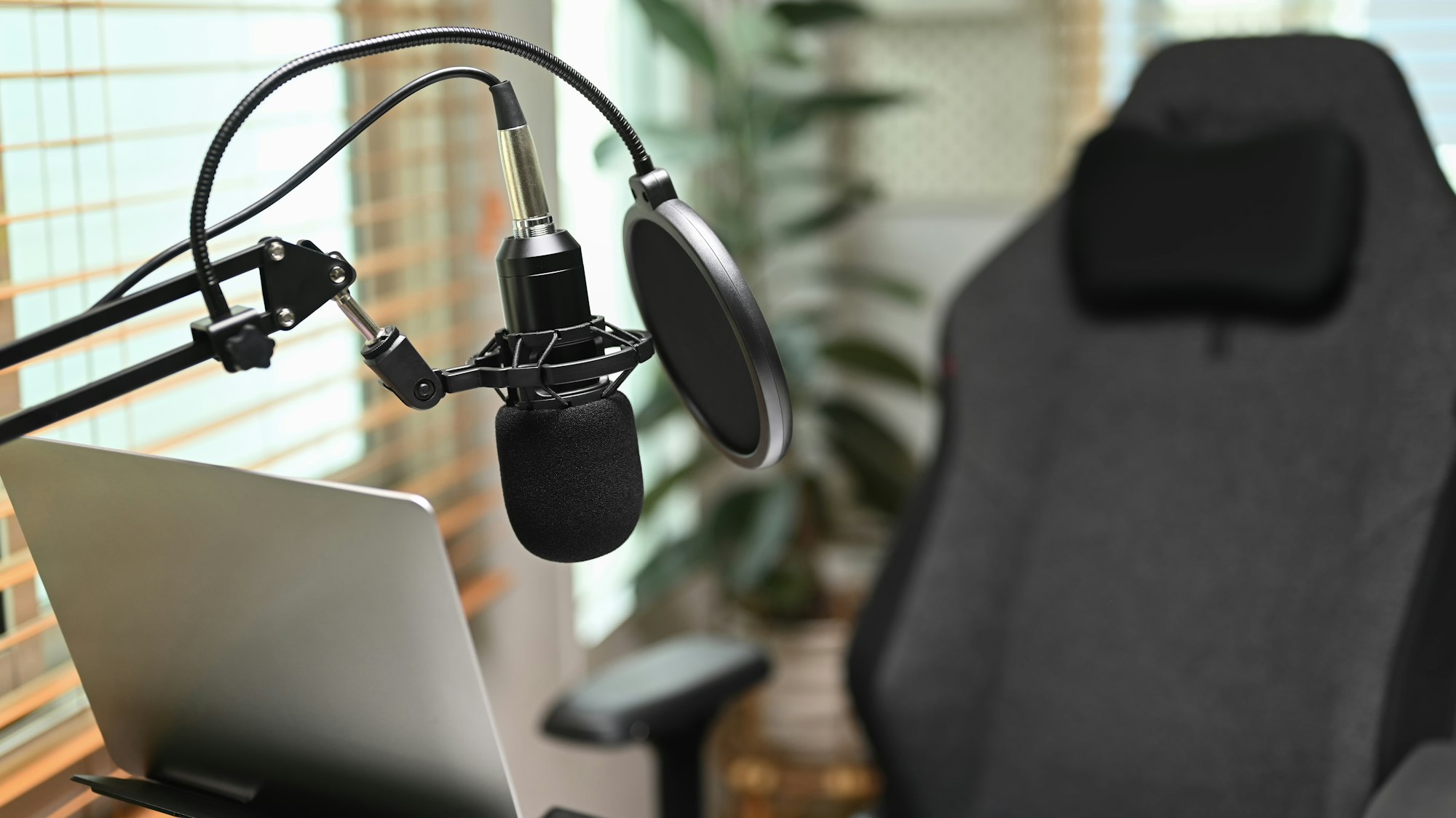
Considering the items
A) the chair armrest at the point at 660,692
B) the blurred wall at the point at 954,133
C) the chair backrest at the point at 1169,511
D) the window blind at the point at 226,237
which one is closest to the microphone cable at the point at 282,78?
the window blind at the point at 226,237

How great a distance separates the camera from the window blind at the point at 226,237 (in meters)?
1.02

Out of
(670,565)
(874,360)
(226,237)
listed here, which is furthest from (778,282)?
(226,237)

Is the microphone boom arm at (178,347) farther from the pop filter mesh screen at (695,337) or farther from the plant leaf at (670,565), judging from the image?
the plant leaf at (670,565)

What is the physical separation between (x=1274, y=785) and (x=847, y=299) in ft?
4.73

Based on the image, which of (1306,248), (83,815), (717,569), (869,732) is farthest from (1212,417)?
(83,815)

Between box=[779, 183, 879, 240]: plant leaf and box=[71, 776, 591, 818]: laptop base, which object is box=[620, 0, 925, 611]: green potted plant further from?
box=[71, 776, 591, 818]: laptop base

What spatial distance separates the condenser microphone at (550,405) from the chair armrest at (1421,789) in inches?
25.7

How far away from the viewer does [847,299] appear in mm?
2570

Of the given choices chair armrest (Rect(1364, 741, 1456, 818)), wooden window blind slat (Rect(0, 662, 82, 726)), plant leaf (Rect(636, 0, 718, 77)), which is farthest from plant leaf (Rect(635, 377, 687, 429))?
chair armrest (Rect(1364, 741, 1456, 818))

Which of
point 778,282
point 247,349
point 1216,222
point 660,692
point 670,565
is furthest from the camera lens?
point 778,282

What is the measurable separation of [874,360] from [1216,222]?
2.80ft

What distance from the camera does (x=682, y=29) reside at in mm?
1887

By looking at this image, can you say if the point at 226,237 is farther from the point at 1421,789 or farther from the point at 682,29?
the point at 1421,789

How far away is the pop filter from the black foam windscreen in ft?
0.20
